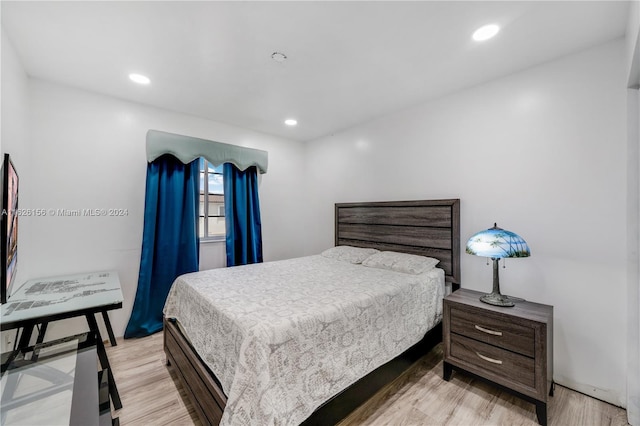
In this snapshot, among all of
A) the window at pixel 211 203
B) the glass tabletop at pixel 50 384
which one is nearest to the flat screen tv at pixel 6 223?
the glass tabletop at pixel 50 384

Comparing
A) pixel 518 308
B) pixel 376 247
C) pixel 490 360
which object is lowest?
pixel 490 360

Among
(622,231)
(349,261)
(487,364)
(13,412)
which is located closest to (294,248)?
(349,261)

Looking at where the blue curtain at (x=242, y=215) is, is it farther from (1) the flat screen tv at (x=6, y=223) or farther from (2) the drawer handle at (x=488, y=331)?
(2) the drawer handle at (x=488, y=331)

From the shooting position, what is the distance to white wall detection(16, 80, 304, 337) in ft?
8.08

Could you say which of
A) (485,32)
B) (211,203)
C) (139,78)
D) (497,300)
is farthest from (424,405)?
(139,78)

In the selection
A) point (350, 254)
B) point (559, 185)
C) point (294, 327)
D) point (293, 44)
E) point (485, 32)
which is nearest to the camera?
point (294, 327)

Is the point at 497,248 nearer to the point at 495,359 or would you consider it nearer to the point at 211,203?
the point at 495,359

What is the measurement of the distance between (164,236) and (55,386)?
175 centimetres

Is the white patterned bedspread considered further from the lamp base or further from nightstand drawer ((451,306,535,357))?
the lamp base

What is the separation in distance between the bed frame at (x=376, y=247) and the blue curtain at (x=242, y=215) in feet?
3.81

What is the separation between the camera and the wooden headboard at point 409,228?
2.64 m

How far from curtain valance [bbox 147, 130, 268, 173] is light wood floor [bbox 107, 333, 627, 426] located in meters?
2.16

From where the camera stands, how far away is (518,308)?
1910mm

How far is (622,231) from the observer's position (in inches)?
71.9
